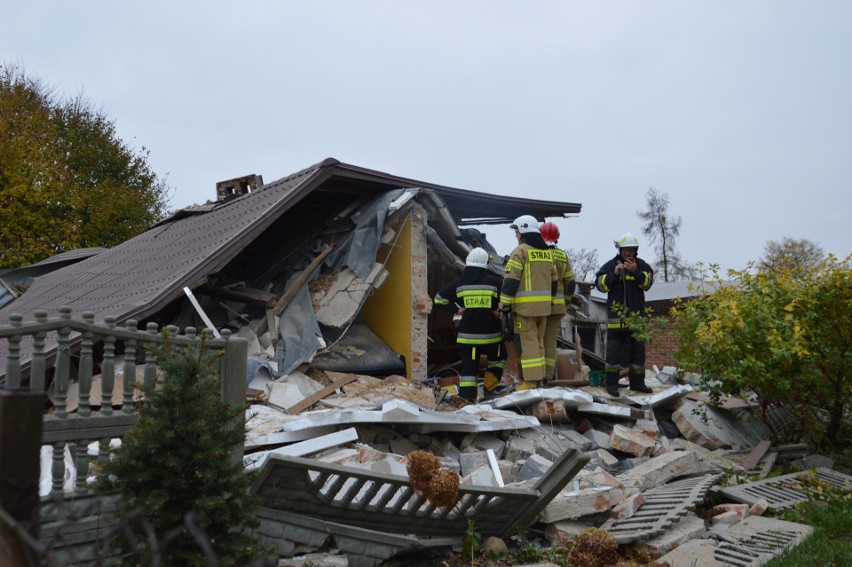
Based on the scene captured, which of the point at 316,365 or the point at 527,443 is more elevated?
the point at 316,365

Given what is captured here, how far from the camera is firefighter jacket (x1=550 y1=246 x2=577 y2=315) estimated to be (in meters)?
9.50

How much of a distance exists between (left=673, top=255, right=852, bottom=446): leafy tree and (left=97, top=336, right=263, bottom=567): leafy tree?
217 inches

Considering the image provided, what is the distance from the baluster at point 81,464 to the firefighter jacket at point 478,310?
5.75 m

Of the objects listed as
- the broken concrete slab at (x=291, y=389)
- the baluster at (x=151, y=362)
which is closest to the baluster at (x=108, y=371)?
the baluster at (x=151, y=362)

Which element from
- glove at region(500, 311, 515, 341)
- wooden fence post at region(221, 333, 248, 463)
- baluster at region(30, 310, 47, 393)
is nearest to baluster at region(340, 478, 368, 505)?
wooden fence post at region(221, 333, 248, 463)

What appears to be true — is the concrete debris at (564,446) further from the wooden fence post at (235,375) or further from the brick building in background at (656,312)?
the brick building in background at (656,312)

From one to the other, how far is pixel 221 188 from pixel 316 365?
245 inches

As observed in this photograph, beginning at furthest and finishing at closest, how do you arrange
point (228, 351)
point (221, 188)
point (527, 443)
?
point (221, 188) → point (527, 443) → point (228, 351)

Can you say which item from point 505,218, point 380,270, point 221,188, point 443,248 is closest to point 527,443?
point 380,270

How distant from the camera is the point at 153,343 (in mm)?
4586

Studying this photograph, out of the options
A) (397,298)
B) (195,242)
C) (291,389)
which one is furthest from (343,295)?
(195,242)

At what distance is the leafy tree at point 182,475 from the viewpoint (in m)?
3.79

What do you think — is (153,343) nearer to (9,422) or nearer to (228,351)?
(228,351)

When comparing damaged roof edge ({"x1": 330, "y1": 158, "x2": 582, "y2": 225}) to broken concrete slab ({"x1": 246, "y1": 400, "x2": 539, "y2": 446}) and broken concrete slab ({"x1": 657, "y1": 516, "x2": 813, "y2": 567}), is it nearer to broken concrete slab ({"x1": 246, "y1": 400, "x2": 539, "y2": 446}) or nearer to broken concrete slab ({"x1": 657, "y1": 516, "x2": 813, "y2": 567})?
broken concrete slab ({"x1": 246, "y1": 400, "x2": 539, "y2": 446})
